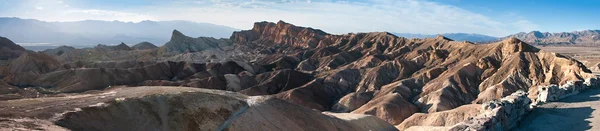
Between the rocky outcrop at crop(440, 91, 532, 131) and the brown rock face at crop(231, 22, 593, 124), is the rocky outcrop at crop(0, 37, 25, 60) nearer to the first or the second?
the brown rock face at crop(231, 22, 593, 124)

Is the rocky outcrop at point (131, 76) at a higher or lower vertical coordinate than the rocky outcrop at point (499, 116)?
lower

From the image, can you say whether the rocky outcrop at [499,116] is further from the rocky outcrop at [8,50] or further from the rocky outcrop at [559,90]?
the rocky outcrop at [8,50]

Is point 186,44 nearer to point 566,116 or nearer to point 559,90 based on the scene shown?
point 559,90

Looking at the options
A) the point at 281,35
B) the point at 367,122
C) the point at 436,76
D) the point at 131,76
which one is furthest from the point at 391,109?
the point at 281,35

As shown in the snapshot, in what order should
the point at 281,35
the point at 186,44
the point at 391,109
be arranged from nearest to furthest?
the point at 391,109, the point at 186,44, the point at 281,35

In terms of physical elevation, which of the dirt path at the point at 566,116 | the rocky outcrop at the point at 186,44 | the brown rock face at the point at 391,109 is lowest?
the rocky outcrop at the point at 186,44

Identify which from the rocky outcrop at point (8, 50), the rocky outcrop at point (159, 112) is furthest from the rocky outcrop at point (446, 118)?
the rocky outcrop at point (8, 50)
